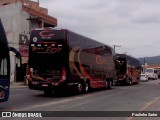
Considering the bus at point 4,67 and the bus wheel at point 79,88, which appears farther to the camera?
the bus wheel at point 79,88

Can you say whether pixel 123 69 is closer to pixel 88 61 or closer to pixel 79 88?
pixel 88 61

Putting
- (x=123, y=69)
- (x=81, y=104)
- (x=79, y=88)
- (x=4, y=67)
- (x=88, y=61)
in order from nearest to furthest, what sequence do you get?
(x=4, y=67) < (x=81, y=104) < (x=79, y=88) < (x=88, y=61) < (x=123, y=69)

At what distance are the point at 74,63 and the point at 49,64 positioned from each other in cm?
189

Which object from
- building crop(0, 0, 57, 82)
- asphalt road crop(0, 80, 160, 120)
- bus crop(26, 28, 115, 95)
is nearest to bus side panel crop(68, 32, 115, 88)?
bus crop(26, 28, 115, 95)

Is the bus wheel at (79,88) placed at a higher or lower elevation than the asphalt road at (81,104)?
higher

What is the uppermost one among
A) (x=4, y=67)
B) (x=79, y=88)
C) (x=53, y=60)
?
(x=53, y=60)

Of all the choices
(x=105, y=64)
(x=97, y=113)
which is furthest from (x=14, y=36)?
(x=97, y=113)

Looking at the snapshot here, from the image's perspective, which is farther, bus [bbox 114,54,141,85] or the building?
the building

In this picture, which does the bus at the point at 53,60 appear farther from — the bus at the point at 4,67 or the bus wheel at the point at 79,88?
the bus at the point at 4,67

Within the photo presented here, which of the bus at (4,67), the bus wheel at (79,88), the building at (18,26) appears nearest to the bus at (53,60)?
the bus wheel at (79,88)

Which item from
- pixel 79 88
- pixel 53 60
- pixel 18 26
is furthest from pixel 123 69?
pixel 53 60

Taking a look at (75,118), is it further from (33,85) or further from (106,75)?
(106,75)

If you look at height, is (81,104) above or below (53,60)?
below

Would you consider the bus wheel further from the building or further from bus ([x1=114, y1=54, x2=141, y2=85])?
the building
